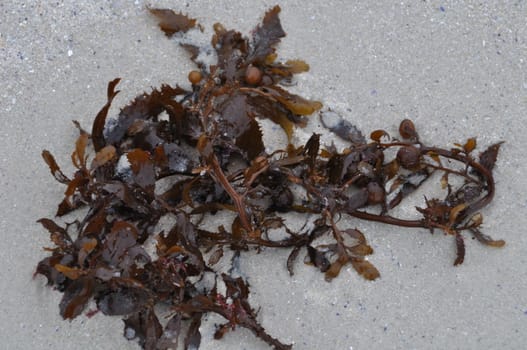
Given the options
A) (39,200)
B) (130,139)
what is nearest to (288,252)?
(130,139)

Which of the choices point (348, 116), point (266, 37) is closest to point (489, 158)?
point (348, 116)

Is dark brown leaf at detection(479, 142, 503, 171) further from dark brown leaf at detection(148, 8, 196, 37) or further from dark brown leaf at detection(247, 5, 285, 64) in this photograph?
dark brown leaf at detection(148, 8, 196, 37)

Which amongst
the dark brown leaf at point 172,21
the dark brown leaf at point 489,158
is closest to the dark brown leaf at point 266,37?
the dark brown leaf at point 172,21

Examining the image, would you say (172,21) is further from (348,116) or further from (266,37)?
(348,116)

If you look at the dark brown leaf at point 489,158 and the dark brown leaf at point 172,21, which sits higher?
the dark brown leaf at point 172,21

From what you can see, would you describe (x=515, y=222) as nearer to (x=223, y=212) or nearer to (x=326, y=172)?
(x=326, y=172)

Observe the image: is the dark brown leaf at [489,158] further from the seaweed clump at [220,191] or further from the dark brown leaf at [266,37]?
the dark brown leaf at [266,37]
